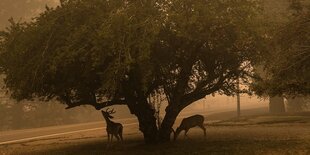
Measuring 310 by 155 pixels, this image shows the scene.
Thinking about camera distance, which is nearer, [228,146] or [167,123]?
[228,146]

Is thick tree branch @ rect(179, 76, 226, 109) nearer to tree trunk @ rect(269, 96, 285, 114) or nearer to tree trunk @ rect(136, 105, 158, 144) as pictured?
tree trunk @ rect(136, 105, 158, 144)

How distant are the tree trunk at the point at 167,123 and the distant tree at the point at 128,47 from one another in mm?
45

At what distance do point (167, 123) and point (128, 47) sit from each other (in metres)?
5.88

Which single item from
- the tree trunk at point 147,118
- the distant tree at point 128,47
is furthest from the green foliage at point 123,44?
the tree trunk at point 147,118

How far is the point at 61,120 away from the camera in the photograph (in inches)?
1651

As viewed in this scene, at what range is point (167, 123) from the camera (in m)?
18.1

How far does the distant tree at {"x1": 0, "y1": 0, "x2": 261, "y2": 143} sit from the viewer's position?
13.7 m

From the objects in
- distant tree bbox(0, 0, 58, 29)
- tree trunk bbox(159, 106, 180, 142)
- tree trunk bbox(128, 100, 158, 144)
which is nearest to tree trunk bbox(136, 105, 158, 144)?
tree trunk bbox(128, 100, 158, 144)

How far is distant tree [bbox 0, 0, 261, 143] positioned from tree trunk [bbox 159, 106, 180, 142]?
45mm

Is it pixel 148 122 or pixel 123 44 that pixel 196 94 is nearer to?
pixel 148 122

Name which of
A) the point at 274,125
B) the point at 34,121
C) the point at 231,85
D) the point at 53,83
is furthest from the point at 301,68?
the point at 34,121

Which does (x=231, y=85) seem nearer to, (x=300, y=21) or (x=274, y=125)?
(x=274, y=125)

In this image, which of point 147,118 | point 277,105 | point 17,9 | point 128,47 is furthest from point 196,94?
point 17,9

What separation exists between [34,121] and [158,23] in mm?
29207
